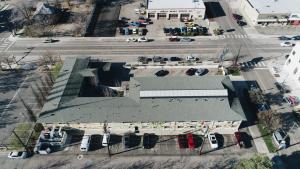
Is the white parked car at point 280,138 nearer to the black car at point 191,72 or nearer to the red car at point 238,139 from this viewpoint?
the red car at point 238,139

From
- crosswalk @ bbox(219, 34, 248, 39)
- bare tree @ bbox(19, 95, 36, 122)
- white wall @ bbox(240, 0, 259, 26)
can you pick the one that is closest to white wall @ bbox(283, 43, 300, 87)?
crosswalk @ bbox(219, 34, 248, 39)

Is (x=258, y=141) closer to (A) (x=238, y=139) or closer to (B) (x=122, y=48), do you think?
(A) (x=238, y=139)

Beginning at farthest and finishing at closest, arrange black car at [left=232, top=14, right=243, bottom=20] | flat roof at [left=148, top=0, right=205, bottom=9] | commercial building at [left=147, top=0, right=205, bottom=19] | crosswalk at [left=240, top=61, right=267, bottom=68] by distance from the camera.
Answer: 1. black car at [left=232, top=14, right=243, bottom=20]
2. flat roof at [left=148, top=0, right=205, bottom=9]
3. commercial building at [left=147, top=0, right=205, bottom=19]
4. crosswalk at [left=240, top=61, right=267, bottom=68]

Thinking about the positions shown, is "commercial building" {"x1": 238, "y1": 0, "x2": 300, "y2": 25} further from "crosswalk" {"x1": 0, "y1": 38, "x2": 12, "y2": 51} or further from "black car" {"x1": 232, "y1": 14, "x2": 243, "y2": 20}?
"crosswalk" {"x1": 0, "y1": 38, "x2": 12, "y2": 51}

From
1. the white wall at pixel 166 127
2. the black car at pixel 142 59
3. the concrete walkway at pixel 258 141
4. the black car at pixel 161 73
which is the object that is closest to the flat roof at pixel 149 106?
the white wall at pixel 166 127

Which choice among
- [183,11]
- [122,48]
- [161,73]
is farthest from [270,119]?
[183,11]

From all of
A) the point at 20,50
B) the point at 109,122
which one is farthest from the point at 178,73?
the point at 20,50

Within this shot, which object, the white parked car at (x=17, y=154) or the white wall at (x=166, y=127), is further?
the white wall at (x=166, y=127)
